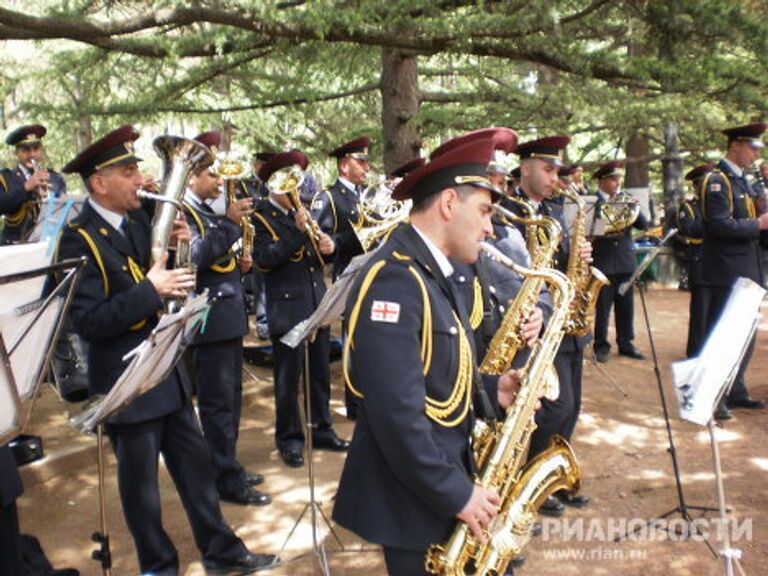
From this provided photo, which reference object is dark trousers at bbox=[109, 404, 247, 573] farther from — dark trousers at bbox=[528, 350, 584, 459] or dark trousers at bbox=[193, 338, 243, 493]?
dark trousers at bbox=[528, 350, 584, 459]

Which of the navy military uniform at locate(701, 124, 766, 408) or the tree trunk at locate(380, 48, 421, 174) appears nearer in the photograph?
the navy military uniform at locate(701, 124, 766, 408)

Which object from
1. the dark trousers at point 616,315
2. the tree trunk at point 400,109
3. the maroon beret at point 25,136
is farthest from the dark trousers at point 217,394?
the dark trousers at point 616,315

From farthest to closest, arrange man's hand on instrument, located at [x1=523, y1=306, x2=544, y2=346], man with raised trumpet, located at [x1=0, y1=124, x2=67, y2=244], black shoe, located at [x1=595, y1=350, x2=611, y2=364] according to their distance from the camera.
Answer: black shoe, located at [x1=595, y1=350, x2=611, y2=364] < man with raised trumpet, located at [x1=0, y1=124, x2=67, y2=244] < man's hand on instrument, located at [x1=523, y1=306, x2=544, y2=346]

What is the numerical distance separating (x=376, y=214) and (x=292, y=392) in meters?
1.96

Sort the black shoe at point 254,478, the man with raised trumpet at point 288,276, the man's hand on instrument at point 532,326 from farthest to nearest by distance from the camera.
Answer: the man with raised trumpet at point 288,276 → the black shoe at point 254,478 → the man's hand on instrument at point 532,326

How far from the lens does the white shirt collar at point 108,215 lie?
12.3 ft

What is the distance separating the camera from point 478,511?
8.03 feet

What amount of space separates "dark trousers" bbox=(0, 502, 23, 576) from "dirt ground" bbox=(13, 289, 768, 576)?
1.32m

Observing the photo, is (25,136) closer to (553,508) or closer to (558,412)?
(558,412)

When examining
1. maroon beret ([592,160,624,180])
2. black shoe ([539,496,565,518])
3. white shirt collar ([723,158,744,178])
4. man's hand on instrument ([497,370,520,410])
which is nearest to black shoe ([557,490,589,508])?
black shoe ([539,496,565,518])

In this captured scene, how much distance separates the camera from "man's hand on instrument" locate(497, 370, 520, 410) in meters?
3.23

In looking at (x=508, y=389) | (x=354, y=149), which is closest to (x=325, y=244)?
(x=354, y=149)

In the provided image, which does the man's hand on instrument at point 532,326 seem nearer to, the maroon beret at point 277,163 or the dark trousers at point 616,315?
the maroon beret at point 277,163

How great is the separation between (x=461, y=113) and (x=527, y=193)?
4771 millimetres
